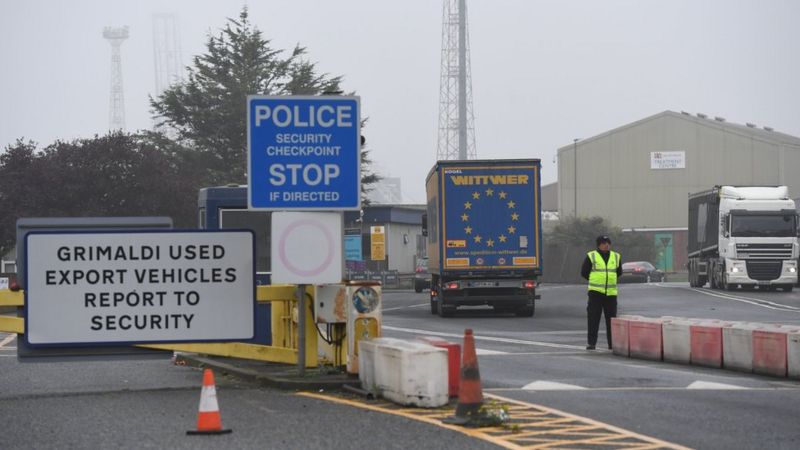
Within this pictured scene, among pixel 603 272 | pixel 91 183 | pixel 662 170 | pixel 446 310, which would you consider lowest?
pixel 446 310

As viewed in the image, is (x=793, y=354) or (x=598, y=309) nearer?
(x=793, y=354)

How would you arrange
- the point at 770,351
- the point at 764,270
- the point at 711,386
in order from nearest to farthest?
the point at 711,386 → the point at 770,351 → the point at 764,270

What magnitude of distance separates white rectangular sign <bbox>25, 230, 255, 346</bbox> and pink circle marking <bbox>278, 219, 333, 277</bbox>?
46cm

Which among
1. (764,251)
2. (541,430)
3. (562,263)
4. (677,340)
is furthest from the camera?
(562,263)

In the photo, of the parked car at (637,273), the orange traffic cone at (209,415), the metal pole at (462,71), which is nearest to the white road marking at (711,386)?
the orange traffic cone at (209,415)

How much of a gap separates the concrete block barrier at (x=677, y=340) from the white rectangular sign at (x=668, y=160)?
274 ft

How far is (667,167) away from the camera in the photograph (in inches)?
3979

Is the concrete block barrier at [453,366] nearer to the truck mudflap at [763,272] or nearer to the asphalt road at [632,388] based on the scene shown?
the asphalt road at [632,388]

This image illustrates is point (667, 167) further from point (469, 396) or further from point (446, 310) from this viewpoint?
point (469, 396)

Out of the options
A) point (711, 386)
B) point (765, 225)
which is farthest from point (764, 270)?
point (711, 386)

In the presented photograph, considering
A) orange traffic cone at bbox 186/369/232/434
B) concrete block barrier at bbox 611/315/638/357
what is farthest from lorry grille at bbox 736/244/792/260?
orange traffic cone at bbox 186/369/232/434

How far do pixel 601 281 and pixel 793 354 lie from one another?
486cm

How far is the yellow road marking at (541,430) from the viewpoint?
33.8ft

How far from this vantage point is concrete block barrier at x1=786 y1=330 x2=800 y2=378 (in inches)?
636
